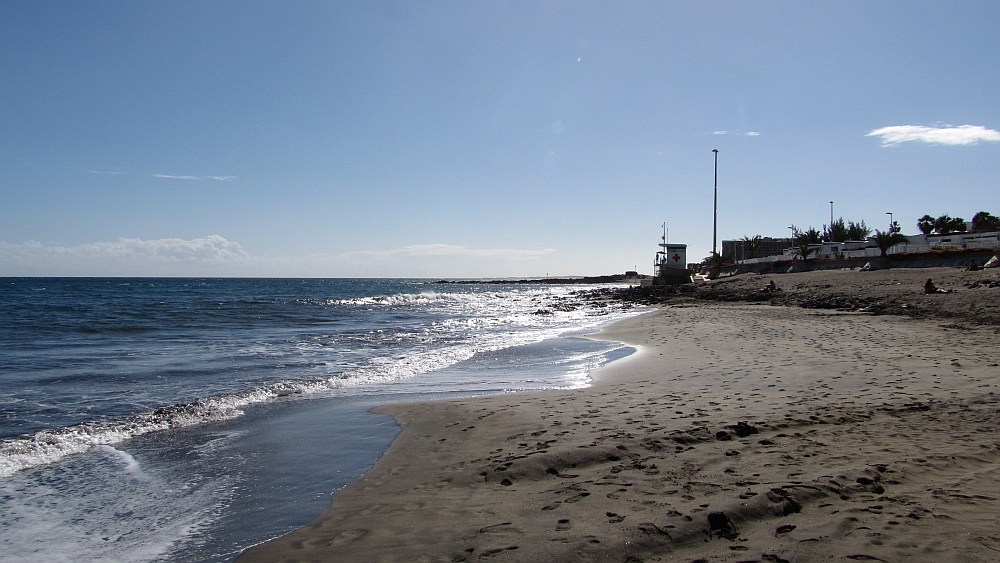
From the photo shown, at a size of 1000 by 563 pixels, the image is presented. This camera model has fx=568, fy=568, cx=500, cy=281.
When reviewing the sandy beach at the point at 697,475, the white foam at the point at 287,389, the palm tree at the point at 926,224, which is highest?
the palm tree at the point at 926,224

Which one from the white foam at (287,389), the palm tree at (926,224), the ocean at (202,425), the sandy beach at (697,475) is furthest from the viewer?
the palm tree at (926,224)

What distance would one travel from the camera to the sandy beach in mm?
3871

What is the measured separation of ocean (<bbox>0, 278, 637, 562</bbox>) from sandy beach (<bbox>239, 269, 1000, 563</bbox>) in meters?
0.76

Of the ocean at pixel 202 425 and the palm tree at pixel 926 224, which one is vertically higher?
the palm tree at pixel 926 224

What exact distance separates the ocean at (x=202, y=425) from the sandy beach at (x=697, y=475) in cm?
76

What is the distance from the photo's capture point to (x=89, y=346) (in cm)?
1966

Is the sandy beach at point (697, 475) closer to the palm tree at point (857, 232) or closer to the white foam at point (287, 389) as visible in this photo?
the white foam at point (287, 389)

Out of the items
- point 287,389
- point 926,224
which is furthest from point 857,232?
point 287,389

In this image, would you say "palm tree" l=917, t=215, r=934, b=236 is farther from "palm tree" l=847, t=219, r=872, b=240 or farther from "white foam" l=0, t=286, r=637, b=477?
"white foam" l=0, t=286, r=637, b=477

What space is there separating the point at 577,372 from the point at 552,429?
20.1 ft

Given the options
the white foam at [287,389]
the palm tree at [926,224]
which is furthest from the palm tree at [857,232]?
the white foam at [287,389]

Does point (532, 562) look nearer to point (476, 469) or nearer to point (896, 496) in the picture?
point (476, 469)

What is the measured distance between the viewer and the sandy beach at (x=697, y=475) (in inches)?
152

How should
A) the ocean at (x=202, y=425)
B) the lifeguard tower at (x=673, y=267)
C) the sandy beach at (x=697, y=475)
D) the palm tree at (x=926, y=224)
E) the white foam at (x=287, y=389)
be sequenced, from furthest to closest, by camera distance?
the palm tree at (x=926, y=224), the lifeguard tower at (x=673, y=267), the white foam at (x=287, y=389), the ocean at (x=202, y=425), the sandy beach at (x=697, y=475)
